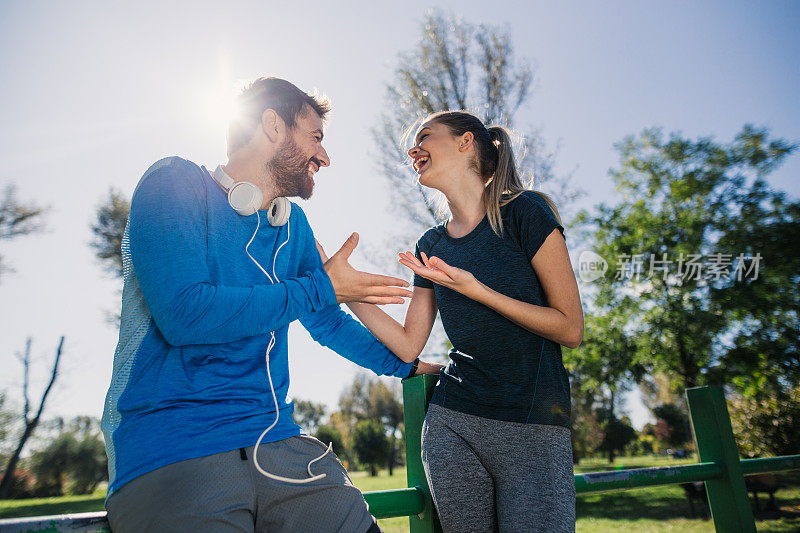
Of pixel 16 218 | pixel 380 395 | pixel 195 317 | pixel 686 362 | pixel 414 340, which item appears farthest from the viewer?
pixel 380 395

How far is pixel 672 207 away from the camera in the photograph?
15211 mm

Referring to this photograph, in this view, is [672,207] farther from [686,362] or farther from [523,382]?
[523,382]

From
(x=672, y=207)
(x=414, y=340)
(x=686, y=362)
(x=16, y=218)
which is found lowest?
(x=414, y=340)

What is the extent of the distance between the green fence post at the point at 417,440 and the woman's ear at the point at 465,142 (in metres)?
1.13

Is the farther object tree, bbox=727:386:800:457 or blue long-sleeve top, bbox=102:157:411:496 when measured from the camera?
tree, bbox=727:386:800:457

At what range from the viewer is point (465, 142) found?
7.61 feet

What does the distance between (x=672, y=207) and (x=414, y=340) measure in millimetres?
16006

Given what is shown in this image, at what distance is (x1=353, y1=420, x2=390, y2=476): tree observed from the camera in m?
30.6

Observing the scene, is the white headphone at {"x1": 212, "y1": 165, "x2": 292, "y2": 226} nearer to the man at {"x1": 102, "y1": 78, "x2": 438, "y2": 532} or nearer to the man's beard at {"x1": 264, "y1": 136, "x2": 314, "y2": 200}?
the man at {"x1": 102, "y1": 78, "x2": 438, "y2": 532}

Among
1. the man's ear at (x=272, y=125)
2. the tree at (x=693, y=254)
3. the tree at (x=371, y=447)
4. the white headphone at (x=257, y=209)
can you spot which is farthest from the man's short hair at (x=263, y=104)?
the tree at (x=371, y=447)

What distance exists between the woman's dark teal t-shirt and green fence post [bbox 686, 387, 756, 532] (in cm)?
149

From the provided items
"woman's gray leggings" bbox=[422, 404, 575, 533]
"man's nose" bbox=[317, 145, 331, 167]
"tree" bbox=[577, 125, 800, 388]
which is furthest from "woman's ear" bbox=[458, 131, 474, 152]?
"tree" bbox=[577, 125, 800, 388]

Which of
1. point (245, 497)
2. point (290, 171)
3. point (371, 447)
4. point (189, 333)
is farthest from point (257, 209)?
point (371, 447)

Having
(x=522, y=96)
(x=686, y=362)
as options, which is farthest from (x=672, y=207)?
(x=522, y=96)
